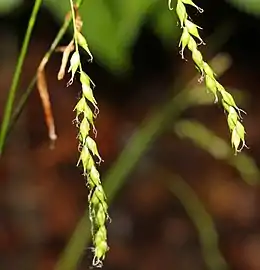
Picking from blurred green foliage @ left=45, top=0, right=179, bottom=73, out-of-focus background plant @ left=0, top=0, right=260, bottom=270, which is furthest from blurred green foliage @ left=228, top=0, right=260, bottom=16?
out-of-focus background plant @ left=0, top=0, right=260, bottom=270

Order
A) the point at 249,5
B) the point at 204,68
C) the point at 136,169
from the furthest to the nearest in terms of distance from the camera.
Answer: the point at 136,169 → the point at 249,5 → the point at 204,68

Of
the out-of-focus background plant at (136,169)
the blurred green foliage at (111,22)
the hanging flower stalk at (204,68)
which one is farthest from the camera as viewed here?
the out-of-focus background plant at (136,169)

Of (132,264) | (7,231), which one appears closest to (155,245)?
(132,264)

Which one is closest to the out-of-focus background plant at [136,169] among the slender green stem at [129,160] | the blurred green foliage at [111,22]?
the slender green stem at [129,160]

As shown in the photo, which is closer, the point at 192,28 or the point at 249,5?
the point at 192,28

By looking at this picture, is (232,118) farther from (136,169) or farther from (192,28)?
(136,169)

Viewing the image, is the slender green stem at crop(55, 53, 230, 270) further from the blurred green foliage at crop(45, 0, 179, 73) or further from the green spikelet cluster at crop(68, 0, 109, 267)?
the green spikelet cluster at crop(68, 0, 109, 267)

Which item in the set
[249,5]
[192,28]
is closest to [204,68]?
[192,28]

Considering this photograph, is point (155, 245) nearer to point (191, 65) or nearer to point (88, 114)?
point (191, 65)

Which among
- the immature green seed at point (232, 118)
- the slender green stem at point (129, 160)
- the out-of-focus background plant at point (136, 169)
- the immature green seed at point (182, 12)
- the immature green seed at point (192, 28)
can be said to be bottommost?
the out-of-focus background plant at point (136, 169)

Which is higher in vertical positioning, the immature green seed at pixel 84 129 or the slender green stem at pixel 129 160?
the immature green seed at pixel 84 129

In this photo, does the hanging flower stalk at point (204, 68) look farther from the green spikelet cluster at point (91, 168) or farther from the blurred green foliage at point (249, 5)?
the blurred green foliage at point (249, 5)
